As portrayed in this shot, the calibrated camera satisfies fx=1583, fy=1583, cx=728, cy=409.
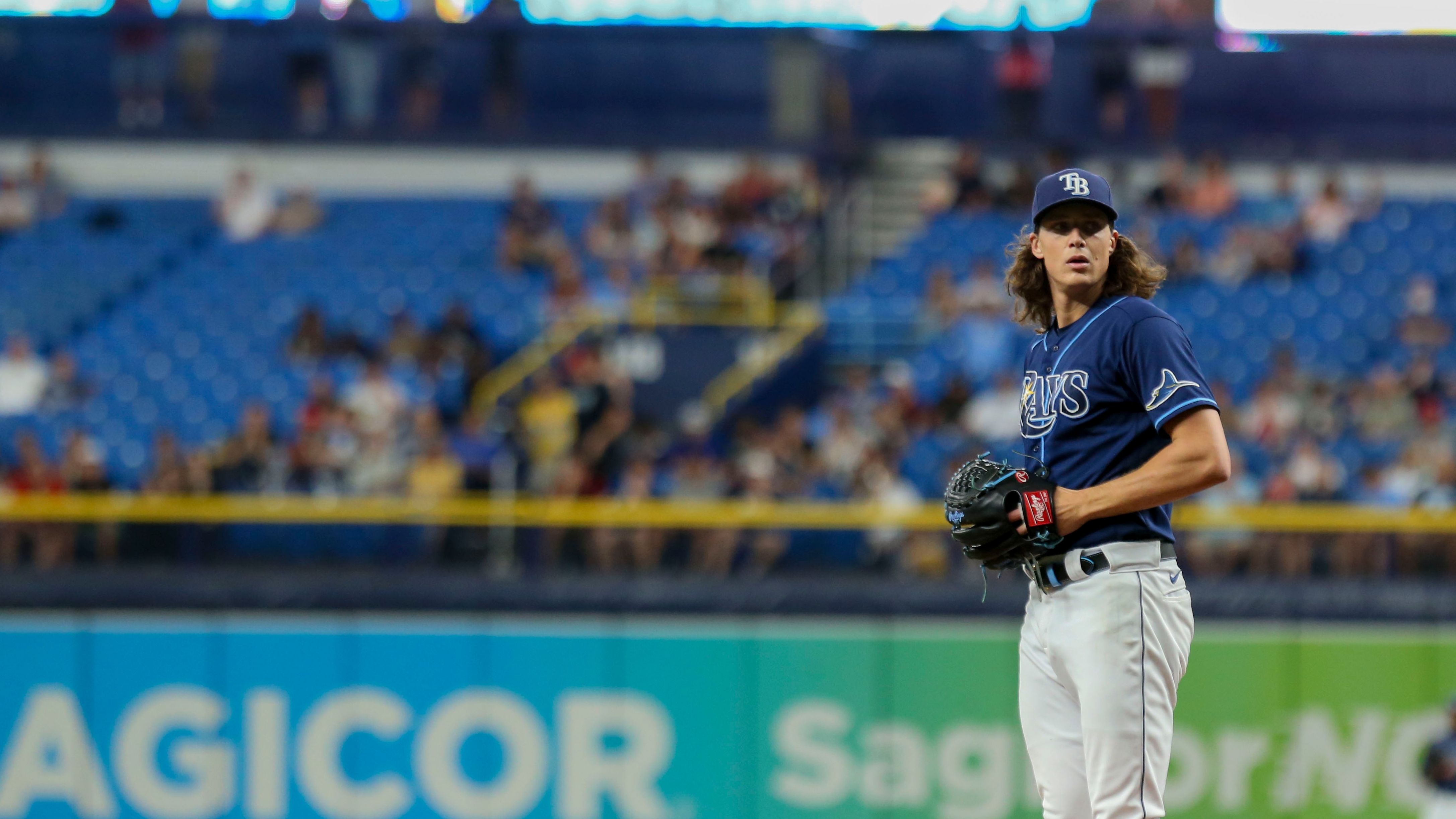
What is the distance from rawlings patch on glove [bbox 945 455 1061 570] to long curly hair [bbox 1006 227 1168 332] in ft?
1.40

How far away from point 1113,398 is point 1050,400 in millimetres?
170

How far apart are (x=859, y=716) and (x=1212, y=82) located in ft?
41.0

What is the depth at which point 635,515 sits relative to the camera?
26.5 ft

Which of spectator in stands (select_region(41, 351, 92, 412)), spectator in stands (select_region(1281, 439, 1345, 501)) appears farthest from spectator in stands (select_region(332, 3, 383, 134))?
spectator in stands (select_region(1281, 439, 1345, 501))

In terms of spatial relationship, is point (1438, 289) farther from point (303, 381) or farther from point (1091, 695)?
point (1091, 695)

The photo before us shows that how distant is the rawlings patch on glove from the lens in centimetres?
331

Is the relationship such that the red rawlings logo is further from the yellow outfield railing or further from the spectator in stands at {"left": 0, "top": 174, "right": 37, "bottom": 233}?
the spectator in stands at {"left": 0, "top": 174, "right": 37, "bottom": 233}

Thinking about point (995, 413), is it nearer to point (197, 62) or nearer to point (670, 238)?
point (670, 238)

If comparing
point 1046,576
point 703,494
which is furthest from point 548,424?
point 1046,576

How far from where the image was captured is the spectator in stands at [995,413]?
31.8 feet

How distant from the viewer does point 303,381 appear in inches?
453

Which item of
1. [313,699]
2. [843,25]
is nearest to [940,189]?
[843,25]

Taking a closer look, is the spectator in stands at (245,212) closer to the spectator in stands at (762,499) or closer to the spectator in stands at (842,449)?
the spectator in stands at (842,449)

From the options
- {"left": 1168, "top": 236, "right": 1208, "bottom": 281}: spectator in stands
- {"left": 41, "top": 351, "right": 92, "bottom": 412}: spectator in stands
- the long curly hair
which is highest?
{"left": 1168, "top": 236, "right": 1208, "bottom": 281}: spectator in stands
